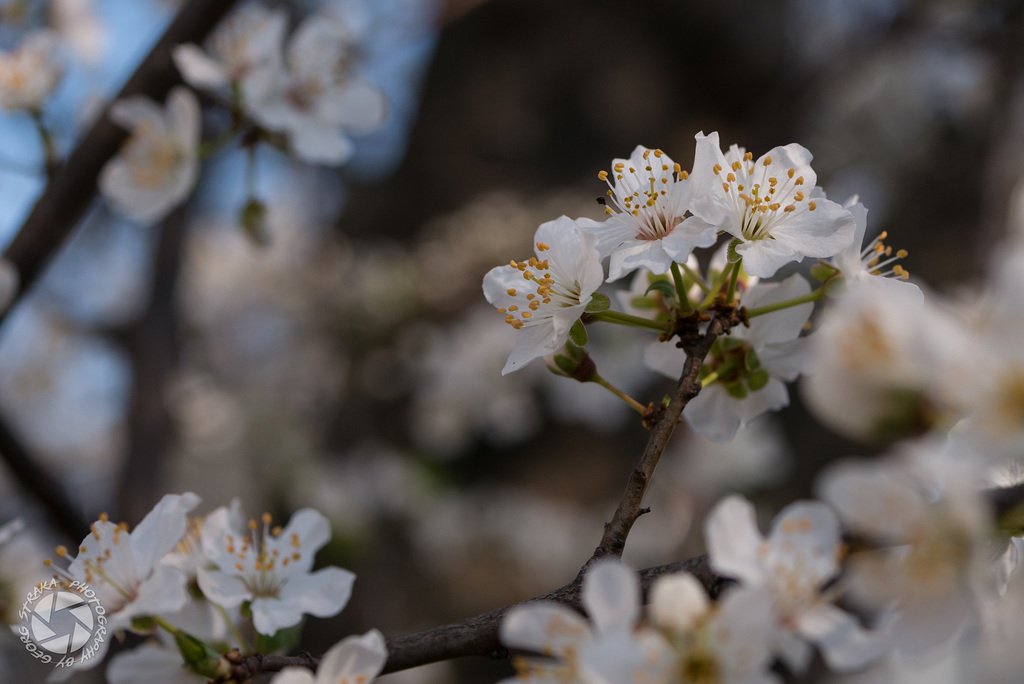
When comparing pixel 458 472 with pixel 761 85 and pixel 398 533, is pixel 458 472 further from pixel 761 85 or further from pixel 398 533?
pixel 761 85

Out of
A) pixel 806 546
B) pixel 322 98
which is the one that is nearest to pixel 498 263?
pixel 322 98

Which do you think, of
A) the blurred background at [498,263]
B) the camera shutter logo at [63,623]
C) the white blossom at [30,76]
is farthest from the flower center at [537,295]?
the blurred background at [498,263]

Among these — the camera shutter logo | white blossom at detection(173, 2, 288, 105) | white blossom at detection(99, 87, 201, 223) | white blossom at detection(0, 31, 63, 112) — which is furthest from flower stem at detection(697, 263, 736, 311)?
white blossom at detection(0, 31, 63, 112)

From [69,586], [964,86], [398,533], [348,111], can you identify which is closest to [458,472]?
[398,533]

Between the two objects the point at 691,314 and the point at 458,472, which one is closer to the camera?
the point at 691,314

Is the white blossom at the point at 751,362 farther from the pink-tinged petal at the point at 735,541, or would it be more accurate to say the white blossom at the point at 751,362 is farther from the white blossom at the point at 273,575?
the white blossom at the point at 273,575

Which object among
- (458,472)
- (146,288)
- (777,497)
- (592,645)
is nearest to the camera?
(592,645)

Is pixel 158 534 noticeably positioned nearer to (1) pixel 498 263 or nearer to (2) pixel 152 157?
(2) pixel 152 157
